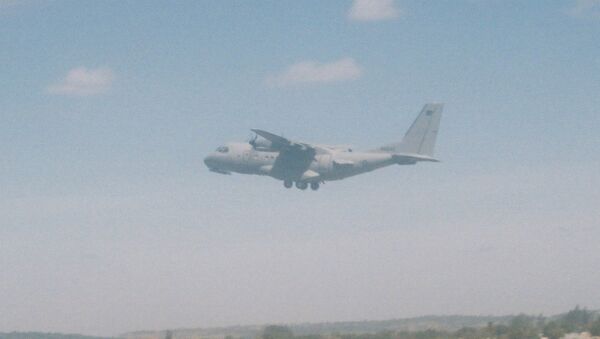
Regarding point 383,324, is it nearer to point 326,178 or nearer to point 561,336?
point 326,178

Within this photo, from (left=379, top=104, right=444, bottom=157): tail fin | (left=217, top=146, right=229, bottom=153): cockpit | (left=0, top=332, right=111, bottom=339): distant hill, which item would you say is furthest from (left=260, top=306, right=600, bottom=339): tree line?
→ (left=0, top=332, right=111, bottom=339): distant hill

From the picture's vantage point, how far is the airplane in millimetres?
85688

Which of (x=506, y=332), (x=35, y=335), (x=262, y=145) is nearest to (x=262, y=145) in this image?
(x=262, y=145)

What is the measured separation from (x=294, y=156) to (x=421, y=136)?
13953 mm

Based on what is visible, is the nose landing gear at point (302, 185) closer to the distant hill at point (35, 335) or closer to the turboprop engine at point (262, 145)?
the turboprop engine at point (262, 145)

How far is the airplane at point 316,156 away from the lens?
8569 cm

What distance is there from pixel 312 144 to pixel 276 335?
21.1 metres

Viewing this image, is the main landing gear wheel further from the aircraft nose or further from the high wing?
the aircraft nose

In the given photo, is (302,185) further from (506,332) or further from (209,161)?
(506,332)

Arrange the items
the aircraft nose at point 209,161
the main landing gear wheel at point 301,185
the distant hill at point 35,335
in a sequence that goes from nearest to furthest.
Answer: the main landing gear wheel at point 301,185 < the aircraft nose at point 209,161 < the distant hill at point 35,335

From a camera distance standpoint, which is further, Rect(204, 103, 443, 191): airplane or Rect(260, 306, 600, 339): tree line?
Rect(204, 103, 443, 191): airplane

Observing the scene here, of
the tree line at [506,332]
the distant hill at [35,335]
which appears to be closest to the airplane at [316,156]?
the tree line at [506,332]

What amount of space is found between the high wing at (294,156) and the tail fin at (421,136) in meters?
7.96

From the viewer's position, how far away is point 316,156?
87.3 metres
